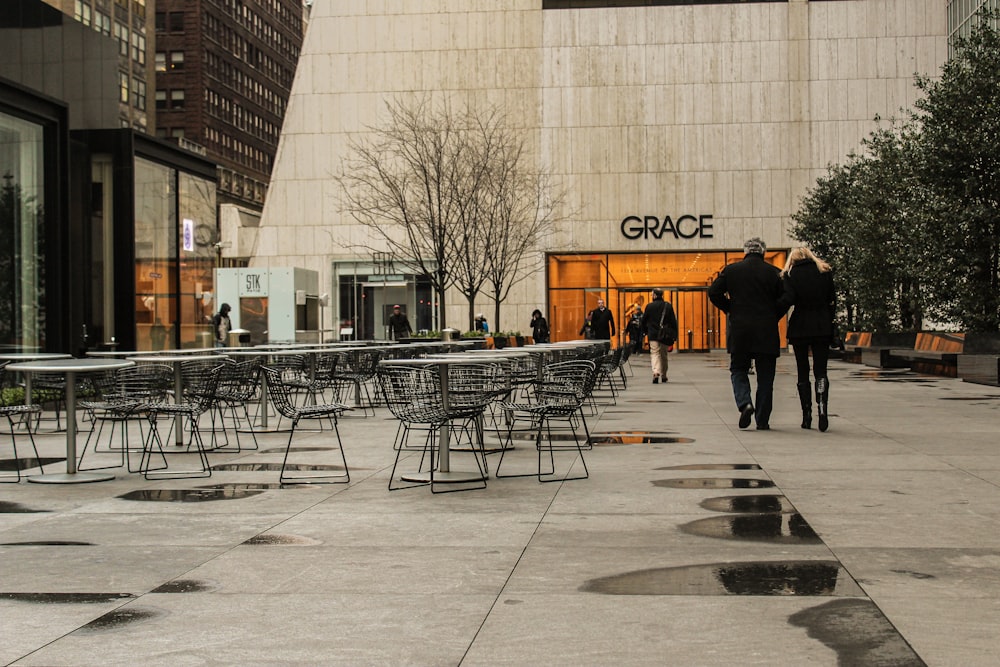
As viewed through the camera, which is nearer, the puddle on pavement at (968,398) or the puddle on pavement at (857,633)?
the puddle on pavement at (857,633)

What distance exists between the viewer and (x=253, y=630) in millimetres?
5070

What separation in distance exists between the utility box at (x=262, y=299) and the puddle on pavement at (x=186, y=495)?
1009 inches

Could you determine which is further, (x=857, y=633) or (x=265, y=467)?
(x=265, y=467)

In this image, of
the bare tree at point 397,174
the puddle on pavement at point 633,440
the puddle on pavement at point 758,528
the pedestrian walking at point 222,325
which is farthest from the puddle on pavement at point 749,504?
the bare tree at point 397,174

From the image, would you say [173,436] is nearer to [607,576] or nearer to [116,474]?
[116,474]

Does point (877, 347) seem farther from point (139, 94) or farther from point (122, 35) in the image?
point (139, 94)

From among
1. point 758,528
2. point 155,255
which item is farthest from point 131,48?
point 758,528

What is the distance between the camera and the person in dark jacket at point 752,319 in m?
13.5

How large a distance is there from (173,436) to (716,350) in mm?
39795

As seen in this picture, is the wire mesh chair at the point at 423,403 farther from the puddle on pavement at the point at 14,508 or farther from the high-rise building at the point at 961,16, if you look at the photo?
the high-rise building at the point at 961,16

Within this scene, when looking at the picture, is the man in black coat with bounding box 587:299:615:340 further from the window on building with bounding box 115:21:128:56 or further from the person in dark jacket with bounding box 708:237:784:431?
the window on building with bounding box 115:21:128:56

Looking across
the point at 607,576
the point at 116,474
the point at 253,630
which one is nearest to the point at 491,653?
the point at 253,630

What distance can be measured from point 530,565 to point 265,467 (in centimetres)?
528

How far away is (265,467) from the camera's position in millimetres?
11078
